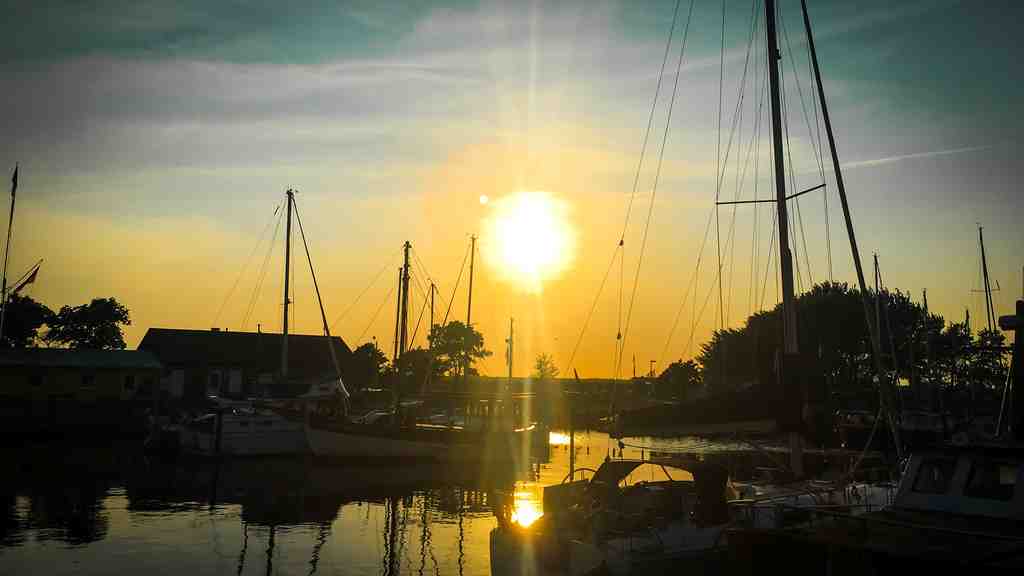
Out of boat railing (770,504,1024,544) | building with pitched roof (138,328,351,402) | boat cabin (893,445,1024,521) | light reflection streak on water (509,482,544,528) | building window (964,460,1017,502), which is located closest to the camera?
boat railing (770,504,1024,544)

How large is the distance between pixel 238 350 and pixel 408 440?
4175 cm

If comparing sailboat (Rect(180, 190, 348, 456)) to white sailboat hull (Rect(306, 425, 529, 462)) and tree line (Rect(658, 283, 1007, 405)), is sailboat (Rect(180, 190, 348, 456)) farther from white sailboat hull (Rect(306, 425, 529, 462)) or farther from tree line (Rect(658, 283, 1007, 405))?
tree line (Rect(658, 283, 1007, 405))

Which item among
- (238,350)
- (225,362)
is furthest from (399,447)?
(238,350)

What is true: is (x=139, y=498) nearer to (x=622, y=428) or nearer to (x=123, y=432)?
(x=622, y=428)

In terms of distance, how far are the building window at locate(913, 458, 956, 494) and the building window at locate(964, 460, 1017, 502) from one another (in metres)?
0.43

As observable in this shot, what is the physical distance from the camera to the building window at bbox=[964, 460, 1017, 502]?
15984 mm

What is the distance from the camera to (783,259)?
79.8 ft

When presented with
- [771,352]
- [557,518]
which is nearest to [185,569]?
[557,518]

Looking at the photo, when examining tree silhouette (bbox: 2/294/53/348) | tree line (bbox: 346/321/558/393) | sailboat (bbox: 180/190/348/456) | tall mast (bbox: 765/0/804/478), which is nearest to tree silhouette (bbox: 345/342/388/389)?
tree line (bbox: 346/321/558/393)

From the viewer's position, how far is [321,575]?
20.7 meters

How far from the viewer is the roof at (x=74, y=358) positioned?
60.2 m

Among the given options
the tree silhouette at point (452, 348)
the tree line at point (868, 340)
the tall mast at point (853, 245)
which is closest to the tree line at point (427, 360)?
the tree silhouette at point (452, 348)

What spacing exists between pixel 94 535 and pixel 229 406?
32.8m

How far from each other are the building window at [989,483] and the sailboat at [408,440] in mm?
35913
